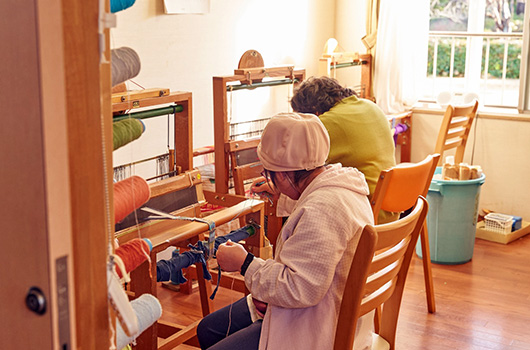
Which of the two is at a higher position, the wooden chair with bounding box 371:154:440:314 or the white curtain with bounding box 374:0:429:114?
the white curtain with bounding box 374:0:429:114

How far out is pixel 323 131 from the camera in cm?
159

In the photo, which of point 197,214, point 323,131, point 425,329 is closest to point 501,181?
point 425,329

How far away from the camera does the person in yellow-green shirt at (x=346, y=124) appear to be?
8.29ft

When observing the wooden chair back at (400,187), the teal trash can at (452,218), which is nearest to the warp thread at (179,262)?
the wooden chair back at (400,187)

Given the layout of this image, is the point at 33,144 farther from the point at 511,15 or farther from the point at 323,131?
the point at 511,15

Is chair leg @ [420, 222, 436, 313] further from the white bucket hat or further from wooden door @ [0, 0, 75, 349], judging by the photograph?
wooden door @ [0, 0, 75, 349]

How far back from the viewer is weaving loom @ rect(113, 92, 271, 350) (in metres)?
1.79

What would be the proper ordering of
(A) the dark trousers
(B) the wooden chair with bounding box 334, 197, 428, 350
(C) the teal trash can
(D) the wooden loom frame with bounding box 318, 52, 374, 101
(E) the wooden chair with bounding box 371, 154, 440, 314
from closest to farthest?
1. (B) the wooden chair with bounding box 334, 197, 428, 350
2. (A) the dark trousers
3. (E) the wooden chair with bounding box 371, 154, 440, 314
4. (C) the teal trash can
5. (D) the wooden loom frame with bounding box 318, 52, 374, 101

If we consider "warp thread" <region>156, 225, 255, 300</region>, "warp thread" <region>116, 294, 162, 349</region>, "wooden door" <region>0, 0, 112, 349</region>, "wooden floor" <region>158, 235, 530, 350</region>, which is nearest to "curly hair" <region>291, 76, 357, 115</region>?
"warp thread" <region>156, 225, 255, 300</region>

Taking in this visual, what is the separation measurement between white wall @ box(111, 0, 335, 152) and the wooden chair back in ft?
4.08

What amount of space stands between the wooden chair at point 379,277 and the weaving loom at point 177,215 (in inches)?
22.2

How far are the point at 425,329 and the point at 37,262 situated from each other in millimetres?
2343

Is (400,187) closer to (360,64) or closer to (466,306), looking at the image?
(466,306)

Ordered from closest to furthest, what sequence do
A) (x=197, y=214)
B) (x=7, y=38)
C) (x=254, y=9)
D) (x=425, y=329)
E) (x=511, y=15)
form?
(x=7, y=38)
(x=197, y=214)
(x=425, y=329)
(x=254, y=9)
(x=511, y=15)
